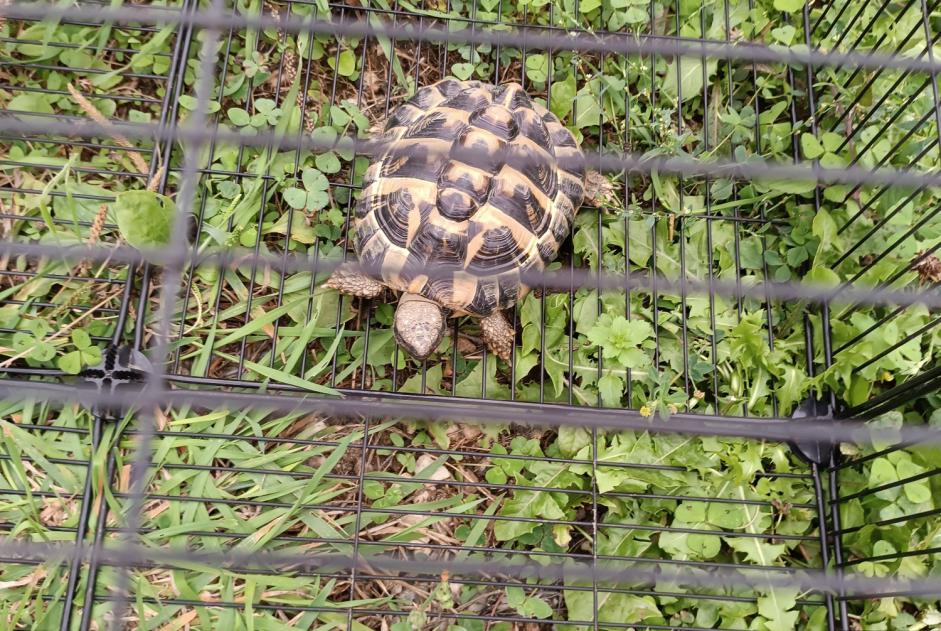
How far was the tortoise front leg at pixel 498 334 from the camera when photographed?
89.1 inches

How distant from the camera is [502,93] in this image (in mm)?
2258

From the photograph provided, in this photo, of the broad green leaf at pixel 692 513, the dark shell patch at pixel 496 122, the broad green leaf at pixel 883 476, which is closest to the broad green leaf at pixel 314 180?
the dark shell patch at pixel 496 122

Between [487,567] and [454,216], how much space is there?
1.01 metres

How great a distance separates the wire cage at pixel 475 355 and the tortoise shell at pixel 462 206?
24cm

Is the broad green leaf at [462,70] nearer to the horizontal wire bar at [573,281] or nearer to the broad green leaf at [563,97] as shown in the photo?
the broad green leaf at [563,97]

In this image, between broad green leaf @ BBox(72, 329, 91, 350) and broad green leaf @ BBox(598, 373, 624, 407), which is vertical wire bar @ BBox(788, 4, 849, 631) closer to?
broad green leaf @ BBox(598, 373, 624, 407)

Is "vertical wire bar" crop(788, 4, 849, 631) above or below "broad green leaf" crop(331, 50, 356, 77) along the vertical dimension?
below

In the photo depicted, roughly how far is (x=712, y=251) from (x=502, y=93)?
0.90 meters

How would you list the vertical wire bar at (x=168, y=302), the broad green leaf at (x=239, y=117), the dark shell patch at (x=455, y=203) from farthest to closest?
the broad green leaf at (x=239, y=117), the dark shell patch at (x=455, y=203), the vertical wire bar at (x=168, y=302)

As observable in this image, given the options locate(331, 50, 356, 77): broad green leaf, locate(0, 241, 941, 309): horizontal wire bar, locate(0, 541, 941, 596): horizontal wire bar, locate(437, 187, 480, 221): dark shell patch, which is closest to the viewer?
locate(0, 241, 941, 309): horizontal wire bar

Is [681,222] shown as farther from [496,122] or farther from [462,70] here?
[462,70]

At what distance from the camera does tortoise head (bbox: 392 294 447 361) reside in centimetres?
212

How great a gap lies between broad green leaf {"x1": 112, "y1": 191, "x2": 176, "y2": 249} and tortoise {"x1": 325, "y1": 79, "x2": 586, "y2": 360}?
585mm

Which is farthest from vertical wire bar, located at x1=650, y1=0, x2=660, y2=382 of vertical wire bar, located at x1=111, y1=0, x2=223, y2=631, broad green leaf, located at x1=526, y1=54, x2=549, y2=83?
vertical wire bar, located at x1=111, y1=0, x2=223, y2=631
